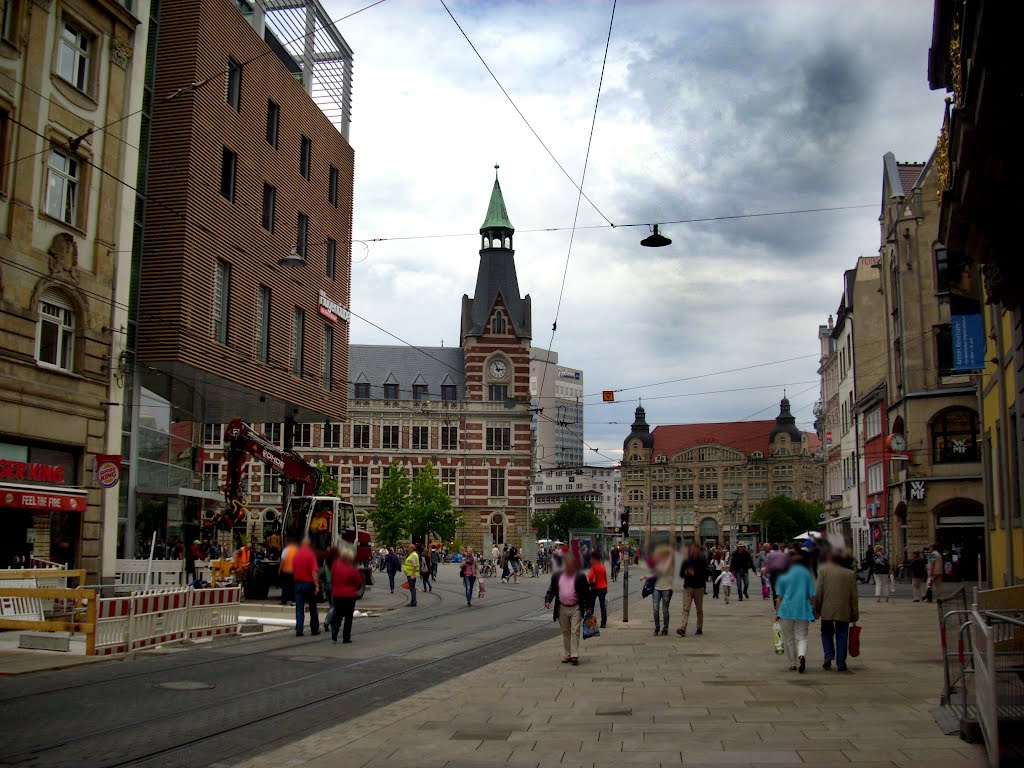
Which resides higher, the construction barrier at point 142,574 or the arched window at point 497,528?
the arched window at point 497,528

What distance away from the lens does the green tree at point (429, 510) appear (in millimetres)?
75625

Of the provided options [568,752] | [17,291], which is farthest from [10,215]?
[568,752]

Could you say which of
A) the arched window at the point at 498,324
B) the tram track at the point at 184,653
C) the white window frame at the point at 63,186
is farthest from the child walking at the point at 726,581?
the arched window at the point at 498,324

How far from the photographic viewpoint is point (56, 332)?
2330cm

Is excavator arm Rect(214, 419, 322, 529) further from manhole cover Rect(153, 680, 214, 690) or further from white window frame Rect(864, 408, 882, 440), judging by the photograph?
white window frame Rect(864, 408, 882, 440)

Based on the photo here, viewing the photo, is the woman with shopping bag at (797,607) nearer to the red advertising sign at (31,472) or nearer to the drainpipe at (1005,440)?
the drainpipe at (1005,440)

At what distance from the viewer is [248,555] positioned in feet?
98.2

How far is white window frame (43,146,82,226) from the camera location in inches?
906

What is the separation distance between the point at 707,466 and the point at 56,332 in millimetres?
116457

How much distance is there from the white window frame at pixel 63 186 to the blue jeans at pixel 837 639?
18.4m

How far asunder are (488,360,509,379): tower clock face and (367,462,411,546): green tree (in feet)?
49.3

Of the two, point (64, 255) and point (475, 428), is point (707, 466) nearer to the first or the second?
point (475, 428)

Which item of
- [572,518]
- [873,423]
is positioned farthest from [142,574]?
[572,518]

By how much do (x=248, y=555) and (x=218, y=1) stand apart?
15800 millimetres
